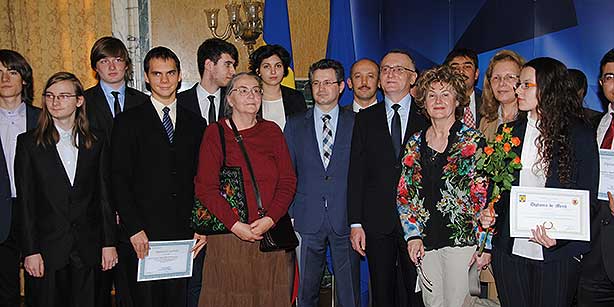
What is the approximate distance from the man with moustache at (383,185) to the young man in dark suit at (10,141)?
2.05m

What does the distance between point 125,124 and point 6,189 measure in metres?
0.82

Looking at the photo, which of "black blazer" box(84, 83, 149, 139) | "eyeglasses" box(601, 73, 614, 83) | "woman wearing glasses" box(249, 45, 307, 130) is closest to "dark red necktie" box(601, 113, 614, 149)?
"eyeglasses" box(601, 73, 614, 83)

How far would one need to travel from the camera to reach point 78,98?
3373 mm

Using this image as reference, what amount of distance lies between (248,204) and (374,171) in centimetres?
81

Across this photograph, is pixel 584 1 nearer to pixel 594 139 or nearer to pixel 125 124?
pixel 594 139

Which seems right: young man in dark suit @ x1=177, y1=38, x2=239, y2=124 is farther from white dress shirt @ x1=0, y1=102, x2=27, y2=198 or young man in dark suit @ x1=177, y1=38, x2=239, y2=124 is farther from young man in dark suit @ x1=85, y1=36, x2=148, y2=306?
white dress shirt @ x1=0, y1=102, x2=27, y2=198

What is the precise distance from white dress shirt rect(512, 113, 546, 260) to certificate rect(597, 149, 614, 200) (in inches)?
16.4

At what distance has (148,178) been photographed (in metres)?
3.35

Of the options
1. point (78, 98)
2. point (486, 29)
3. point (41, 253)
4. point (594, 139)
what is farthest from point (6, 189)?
point (486, 29)

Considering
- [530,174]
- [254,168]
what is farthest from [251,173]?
[530,174]

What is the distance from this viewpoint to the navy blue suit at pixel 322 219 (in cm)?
371

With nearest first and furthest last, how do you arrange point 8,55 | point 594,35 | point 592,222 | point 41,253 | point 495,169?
1. point 495,169
2. point 592,222
3. point 41,253
4. point 8,55
5. point 594,35

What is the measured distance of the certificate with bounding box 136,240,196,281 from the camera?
3.31m

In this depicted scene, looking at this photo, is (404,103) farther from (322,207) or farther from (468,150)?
(322,207)
